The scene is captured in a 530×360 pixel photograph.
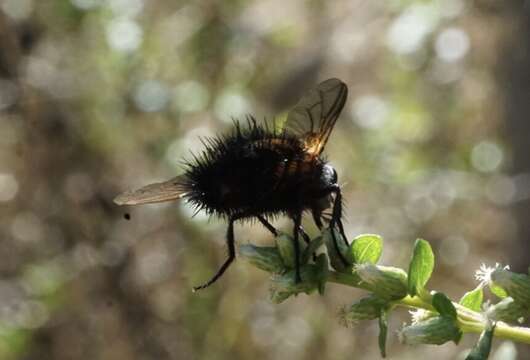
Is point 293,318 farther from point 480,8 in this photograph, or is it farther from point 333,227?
point 333,227

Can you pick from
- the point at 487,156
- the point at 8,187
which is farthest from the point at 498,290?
the point at 8,187

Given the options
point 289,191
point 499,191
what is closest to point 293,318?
point 499,191

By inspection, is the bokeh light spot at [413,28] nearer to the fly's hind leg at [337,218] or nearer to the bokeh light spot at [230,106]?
the bokeh light spot at [230,106]

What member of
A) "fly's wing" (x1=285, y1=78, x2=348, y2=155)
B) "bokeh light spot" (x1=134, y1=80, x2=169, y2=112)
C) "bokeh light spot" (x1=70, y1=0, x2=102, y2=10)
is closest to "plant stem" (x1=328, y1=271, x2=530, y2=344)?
"fly's wing" (x1=285, y1=78, x2=348, y2=155)

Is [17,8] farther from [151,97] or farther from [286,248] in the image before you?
[286,248]

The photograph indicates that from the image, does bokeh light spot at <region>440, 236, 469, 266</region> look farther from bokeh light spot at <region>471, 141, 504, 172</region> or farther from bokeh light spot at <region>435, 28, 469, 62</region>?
bokeh light spot at <region>435, 28, 469, 62</region>

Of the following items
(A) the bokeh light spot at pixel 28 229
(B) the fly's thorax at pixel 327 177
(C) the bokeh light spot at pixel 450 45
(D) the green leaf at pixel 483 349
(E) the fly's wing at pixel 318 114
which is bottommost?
(A) the bokeh light spot at pixel 28 229

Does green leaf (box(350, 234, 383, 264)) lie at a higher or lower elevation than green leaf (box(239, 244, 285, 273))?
higher

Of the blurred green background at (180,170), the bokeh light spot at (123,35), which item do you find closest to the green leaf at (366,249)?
the blurred green background at (180,170)
